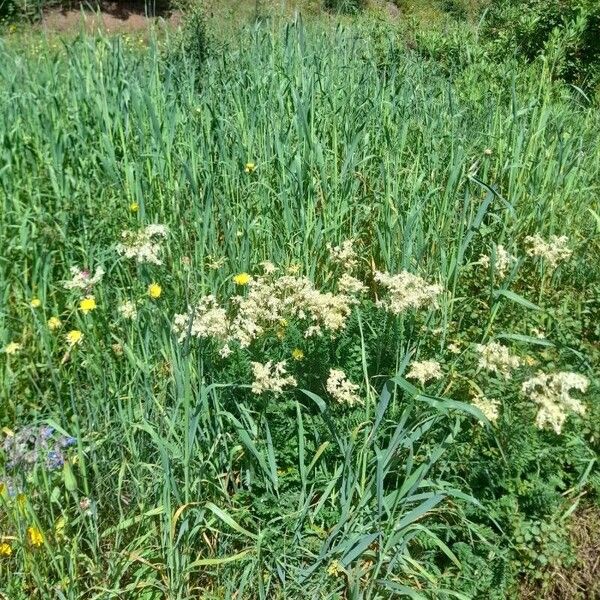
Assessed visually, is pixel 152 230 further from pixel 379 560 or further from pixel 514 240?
pixel 514 240

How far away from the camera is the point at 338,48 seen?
12.5ft

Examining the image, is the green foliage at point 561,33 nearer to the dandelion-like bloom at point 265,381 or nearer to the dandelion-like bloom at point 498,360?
the dandelion-like bloom at point 498,360

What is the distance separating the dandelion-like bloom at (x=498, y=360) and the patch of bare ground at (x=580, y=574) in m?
0.48

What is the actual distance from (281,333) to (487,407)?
0.66m

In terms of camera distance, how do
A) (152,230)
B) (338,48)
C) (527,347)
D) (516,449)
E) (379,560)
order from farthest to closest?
(338,48) → (527,347) → (152,230) → (516,449) → (379,560)

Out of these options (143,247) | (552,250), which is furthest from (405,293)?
(143,247)

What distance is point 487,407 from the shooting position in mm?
1732

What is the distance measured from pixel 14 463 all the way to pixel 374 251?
62.8 inches

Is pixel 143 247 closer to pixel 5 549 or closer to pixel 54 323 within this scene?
pixel 54 323

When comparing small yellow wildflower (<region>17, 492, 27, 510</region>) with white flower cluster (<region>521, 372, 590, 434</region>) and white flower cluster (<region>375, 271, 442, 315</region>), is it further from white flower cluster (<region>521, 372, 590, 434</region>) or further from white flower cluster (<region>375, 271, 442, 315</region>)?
white flower cluster (<region>521, 372, 590, 434</region>)

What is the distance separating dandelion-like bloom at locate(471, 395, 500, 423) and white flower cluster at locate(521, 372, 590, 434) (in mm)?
95

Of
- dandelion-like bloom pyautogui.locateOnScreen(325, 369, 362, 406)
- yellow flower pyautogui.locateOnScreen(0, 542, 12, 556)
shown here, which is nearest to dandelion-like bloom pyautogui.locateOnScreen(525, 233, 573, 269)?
dandelion-like bloom pyautogui.locateOnScreen(325, 369, 362, 406)

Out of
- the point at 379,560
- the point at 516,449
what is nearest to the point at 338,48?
the point at 516,449

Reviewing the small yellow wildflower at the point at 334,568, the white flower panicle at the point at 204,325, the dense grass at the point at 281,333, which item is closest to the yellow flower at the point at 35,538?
the dense grass at the point at 281,333
